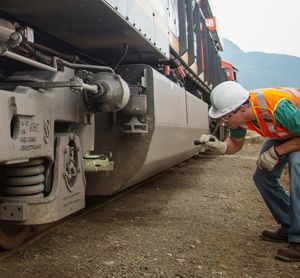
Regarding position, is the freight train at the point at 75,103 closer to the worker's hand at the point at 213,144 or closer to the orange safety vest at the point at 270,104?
the worker's hand at the point at 213,144

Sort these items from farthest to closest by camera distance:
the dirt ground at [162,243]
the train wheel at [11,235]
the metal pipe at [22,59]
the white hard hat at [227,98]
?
the white hard hat at [227,98] < the train wheel at [11,235] < the dirt ground at [162,243] < the metal pipe at [22,59]

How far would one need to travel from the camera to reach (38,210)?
2.51 meters

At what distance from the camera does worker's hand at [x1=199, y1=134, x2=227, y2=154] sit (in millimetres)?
3559

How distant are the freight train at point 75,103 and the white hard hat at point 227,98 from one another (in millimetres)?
650

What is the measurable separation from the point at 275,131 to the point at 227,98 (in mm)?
414

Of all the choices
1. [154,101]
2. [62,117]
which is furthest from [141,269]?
[154,101]

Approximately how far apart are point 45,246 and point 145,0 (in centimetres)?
206

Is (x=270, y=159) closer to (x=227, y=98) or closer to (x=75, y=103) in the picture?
(x=227, y=98)

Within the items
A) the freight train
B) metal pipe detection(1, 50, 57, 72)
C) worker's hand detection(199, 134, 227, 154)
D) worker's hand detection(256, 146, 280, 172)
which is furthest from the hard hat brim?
metal pipe detection(1, 50, 57, 72)

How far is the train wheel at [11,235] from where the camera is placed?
2.90 meters

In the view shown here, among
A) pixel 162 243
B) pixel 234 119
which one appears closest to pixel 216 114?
pixel 234 119

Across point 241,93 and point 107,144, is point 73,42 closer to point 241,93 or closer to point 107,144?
point 107,144

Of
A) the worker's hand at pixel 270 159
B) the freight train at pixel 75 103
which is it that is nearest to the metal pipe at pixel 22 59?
the freight train at pixel 75 103

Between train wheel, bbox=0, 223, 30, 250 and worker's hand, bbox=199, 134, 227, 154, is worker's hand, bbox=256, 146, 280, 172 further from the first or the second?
train wheel, bbox=0, 223, 30, 250
